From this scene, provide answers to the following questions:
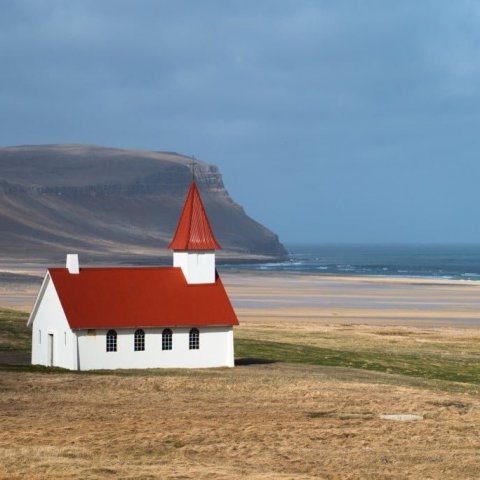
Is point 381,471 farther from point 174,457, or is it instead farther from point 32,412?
point 32,412

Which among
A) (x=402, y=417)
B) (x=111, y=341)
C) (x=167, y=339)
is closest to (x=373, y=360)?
(x=167, y=339)

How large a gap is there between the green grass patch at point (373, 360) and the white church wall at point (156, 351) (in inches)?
179

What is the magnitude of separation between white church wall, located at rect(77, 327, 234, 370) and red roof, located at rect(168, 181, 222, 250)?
12.3 ft

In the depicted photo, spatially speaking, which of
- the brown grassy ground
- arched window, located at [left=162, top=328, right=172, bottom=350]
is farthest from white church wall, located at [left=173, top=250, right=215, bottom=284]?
the brown grassy ground

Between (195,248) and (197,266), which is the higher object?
(195,248)

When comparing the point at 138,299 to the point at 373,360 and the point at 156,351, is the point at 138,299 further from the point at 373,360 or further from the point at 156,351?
the point at 373,360

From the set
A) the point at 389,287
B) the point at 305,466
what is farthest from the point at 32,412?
the point at 389,287

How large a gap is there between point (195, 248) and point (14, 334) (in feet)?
42.3

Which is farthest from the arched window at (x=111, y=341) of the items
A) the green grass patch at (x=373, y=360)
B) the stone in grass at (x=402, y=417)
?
the stone in grass at (x=402, y=417)

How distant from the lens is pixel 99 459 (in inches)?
1028

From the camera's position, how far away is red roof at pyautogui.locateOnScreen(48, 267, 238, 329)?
4588cm

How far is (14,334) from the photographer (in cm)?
5725

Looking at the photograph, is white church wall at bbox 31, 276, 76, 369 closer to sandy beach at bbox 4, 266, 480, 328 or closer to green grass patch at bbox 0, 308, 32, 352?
green grass patch at bbox 0, 308, 32, 352

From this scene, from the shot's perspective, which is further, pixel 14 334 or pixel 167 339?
pixel 14 334
